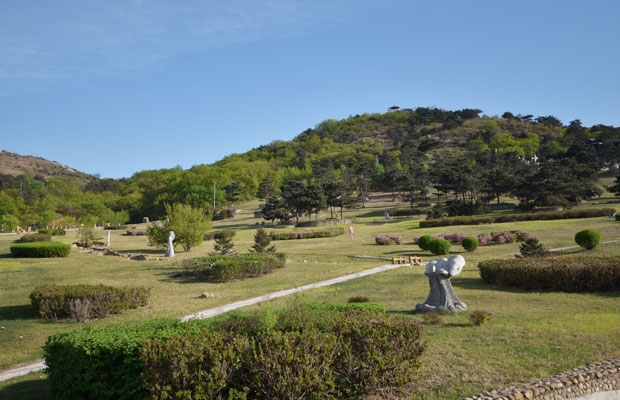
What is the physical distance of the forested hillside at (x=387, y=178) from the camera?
57.0m

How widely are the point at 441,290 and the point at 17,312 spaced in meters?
13.4

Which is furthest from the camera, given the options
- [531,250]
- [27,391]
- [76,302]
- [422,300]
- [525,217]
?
[525,217]

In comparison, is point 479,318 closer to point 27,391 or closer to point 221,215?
point 27,391

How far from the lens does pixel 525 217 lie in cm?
3797

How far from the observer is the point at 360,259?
25.8 m

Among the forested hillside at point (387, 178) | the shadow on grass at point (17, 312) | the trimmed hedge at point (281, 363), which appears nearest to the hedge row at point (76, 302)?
the shadow on grass at point (17, 312)

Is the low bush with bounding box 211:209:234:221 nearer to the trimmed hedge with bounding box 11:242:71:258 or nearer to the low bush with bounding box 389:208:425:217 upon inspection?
the low bush with bounding box 389:208:425:217

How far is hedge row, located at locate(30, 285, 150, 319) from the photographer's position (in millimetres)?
12584

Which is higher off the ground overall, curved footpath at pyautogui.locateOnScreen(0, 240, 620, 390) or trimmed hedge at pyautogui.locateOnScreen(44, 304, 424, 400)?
trimmed hedge at pyautogui.locateOnScreen(44, 304, 424, 400)

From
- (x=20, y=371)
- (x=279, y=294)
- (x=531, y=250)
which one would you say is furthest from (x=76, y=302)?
(x=531, y=250)

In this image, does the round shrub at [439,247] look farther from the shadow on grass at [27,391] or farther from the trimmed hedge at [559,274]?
the shadow on grass at [27,391]

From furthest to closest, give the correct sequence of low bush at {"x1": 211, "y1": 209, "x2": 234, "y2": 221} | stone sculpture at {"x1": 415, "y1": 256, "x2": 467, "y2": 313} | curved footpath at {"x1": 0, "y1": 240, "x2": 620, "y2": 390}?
1. low bush at {"x1": 211, "y1": 209, "x2": 234, "y2": 221}
2. stone sculpture at {"x1": 415, "y1": 256, "x2": 467, "y2": 313}
3. curved footpath at {"x1": 0, "y1": 240, "x2": 620, "y2": 390}

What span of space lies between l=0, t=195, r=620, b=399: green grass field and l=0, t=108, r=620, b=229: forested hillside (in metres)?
10.1

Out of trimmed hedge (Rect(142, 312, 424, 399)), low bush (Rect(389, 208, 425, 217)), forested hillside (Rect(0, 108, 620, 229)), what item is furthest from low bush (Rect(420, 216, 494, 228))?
trimmed hedge (Rect(142, 312, 424, 399))
